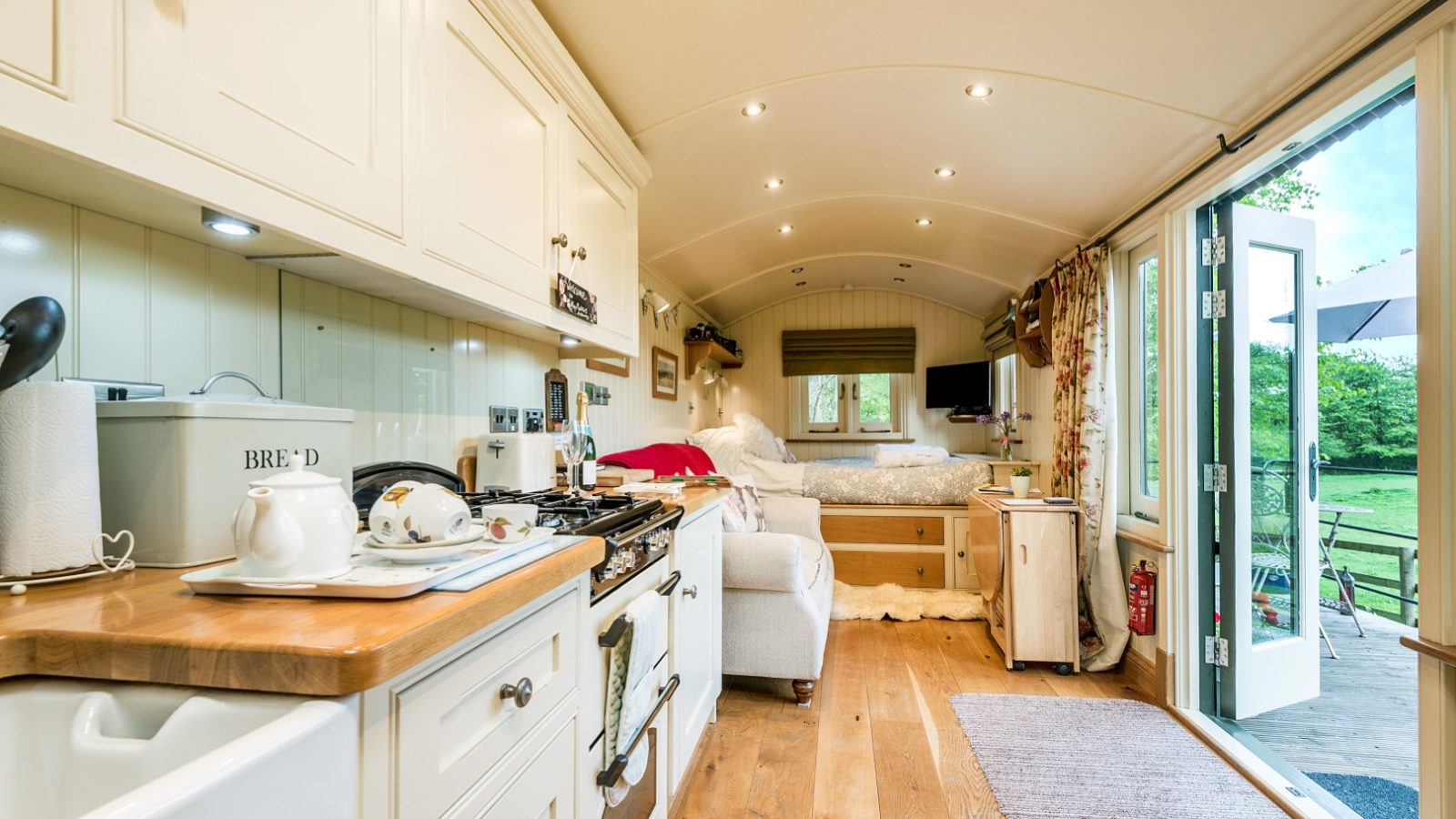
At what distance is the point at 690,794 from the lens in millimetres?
1909

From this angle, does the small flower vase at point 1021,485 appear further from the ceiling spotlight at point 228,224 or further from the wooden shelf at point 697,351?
the ceiling spotlight at point 228,224

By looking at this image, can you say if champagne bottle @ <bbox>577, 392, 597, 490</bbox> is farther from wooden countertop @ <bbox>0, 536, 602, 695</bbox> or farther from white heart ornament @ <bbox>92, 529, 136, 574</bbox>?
wooden countertop @ <bbox>0, 536, 602, 695</bbox>

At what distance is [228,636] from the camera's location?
22.2 inches

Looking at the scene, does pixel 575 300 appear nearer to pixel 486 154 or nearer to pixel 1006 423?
pixel 486 154

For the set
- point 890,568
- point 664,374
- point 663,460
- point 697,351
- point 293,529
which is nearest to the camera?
point 293,529

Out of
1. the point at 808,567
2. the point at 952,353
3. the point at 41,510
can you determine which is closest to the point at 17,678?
the point at 41,510

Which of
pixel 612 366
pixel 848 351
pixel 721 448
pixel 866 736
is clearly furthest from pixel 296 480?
pixel 848 351

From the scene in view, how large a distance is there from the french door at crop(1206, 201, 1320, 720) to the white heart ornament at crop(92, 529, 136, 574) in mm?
3088

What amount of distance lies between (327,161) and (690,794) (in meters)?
1.94

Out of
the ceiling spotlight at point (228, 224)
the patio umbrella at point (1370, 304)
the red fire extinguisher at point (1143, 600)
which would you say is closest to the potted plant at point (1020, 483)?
the red fire extinguisher at point (1143, 600)

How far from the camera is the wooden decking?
2.01m

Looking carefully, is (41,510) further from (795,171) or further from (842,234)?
(842,234)

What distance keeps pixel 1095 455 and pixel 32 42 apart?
3415 millimetres

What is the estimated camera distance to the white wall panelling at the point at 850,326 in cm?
579
